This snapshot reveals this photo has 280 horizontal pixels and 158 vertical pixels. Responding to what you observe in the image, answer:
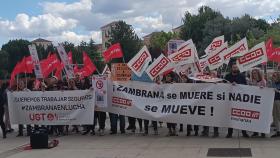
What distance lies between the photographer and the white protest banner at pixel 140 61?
604 inches

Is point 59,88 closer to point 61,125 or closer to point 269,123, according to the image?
point 61,125

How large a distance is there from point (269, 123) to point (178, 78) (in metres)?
3.62

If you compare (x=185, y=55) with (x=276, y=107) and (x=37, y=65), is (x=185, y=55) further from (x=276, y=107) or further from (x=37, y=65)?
(x=37, y=65)

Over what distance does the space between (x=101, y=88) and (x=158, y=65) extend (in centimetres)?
180

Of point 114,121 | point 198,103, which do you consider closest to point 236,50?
point 198,103

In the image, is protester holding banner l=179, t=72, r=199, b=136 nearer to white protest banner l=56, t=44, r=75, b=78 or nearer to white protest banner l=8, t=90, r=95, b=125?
white protest banner l=8, t=90, r=95, b=125

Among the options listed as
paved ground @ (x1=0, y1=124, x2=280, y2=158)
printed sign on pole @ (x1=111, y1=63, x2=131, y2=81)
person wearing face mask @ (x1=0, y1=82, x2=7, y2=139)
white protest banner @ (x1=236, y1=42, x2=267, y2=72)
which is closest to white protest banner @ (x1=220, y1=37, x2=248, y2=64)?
white protest banner @ (x1=236, y1=42, x2=267, y2=72)

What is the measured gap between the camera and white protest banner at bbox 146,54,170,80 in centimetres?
1502

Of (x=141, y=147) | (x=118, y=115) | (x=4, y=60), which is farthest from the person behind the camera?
(x=4, y=60)

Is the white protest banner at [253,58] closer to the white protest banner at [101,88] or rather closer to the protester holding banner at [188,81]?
the protester holding banner at [188,81]

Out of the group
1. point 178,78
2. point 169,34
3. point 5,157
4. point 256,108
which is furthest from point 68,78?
point 169,34

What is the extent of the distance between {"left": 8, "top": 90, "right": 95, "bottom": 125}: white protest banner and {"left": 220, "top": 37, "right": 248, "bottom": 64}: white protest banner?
3.92 metres

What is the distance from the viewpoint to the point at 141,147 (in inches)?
498

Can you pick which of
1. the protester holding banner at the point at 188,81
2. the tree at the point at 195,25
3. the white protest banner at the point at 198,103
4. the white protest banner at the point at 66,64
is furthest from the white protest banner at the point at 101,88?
the tree at the point at 195,25
